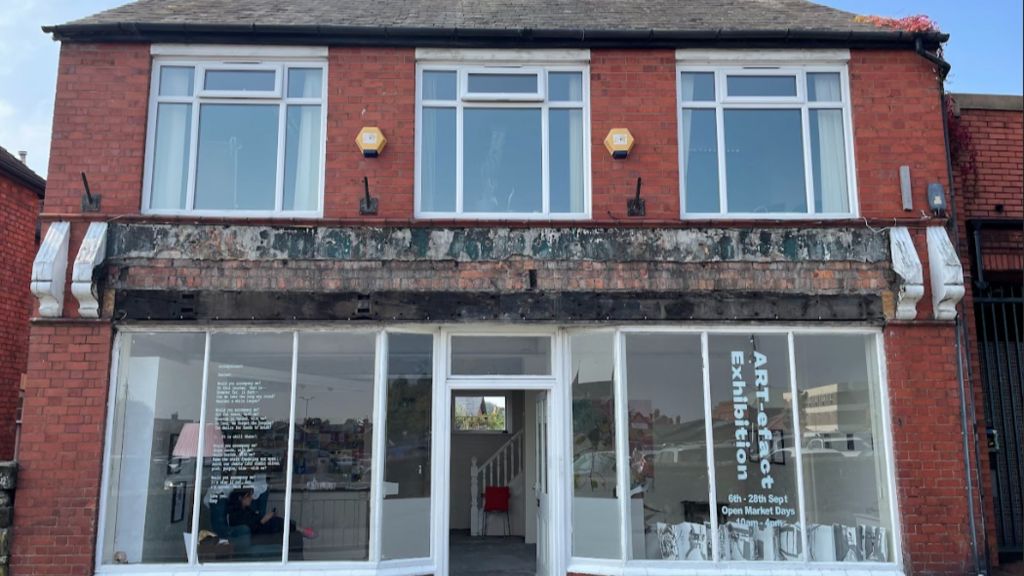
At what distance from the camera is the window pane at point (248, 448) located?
7.57m

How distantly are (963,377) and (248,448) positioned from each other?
24.0ft

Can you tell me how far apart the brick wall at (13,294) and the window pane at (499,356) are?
7.49 meters

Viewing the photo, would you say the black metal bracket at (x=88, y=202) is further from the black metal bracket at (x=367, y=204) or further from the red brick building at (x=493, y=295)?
the black metal bracket at (x=367, y=204)

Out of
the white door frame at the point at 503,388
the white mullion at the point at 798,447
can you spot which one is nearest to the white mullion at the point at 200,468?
the white door frame at the point at 503,388

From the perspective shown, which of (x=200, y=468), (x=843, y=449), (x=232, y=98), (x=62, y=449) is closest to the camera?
(x=62, y=449)

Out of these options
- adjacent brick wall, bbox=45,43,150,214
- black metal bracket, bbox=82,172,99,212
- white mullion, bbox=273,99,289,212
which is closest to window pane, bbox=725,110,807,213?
white mullion, bbox=273,99,289,212

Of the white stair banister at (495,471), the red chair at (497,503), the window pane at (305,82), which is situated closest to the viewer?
the window pane at (305,82)

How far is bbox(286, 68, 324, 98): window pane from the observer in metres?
8.38

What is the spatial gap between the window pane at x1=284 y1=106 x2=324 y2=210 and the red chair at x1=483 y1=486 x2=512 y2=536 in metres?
5.59

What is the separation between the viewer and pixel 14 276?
37.6 feet

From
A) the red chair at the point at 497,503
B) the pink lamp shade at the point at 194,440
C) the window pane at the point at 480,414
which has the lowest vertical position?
the red chair at the point at 497,503

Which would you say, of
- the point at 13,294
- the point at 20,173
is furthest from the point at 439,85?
the point at 13,294

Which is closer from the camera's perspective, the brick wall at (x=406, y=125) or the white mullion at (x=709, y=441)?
A: the white mullion at (x=709, y=441)

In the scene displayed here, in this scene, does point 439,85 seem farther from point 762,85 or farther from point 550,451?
point 550,451
